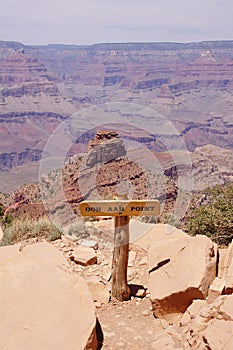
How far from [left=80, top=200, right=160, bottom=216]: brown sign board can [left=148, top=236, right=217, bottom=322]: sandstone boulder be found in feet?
2.53

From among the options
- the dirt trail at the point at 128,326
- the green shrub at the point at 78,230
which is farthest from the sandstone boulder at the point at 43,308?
the green shrub at the point at 78,230

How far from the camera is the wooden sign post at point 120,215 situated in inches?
254

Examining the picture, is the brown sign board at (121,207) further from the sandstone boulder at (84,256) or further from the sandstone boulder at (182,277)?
the sandstone boulder at (84,256)

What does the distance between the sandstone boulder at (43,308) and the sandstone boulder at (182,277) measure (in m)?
1.13

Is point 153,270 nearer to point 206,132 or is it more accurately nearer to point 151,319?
point 151,319

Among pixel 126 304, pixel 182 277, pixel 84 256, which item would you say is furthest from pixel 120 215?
Result: pixel 84 256

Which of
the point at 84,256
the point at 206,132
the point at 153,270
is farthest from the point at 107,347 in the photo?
the point at 206,132

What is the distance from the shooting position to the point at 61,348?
471 cm

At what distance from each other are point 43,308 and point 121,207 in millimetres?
1920

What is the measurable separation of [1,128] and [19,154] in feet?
102

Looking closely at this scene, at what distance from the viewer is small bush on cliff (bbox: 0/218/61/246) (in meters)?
9.00

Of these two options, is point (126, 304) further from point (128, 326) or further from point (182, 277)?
point (182, 277)

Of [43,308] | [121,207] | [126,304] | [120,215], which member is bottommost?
[126,304]

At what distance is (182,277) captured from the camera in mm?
6047
